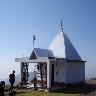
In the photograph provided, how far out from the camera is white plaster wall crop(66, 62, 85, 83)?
3178cm

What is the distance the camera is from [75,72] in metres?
33.3

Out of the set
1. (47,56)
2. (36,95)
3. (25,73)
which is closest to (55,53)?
(47,56)

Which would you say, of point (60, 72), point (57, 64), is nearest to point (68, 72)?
point (60, 72)

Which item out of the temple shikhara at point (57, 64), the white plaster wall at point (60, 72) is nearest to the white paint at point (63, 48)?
the temple shikhara at point (57, 64)

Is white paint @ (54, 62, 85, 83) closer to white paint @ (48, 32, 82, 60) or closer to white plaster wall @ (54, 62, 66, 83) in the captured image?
white plaster wall @ (54, 62, 66, 83)

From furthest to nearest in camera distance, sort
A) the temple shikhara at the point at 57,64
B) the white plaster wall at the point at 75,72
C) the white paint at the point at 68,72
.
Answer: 1. the white plaster wall at the point at 75,72
2. the white paint at the point at 68,72
3. the temple shikhara at the point at 57,64

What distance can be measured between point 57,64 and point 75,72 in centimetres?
258

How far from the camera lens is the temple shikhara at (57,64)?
30.4 meters

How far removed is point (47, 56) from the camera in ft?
103

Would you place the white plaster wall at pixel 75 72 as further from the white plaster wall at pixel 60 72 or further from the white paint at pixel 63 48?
the white paint at pixel 63 48

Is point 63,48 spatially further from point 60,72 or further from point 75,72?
point 75,72

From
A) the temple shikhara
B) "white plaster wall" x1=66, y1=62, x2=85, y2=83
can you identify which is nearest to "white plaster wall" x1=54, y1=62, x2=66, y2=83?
the temple shikhara

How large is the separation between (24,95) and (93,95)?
599cm

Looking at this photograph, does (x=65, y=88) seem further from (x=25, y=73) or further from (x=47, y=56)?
(x=25, y=73)
